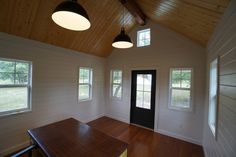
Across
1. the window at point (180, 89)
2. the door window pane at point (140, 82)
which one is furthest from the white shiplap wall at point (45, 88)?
the window at point (180, 89)

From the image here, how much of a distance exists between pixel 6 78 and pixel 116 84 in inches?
131

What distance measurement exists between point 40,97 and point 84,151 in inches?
94.0

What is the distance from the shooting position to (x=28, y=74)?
9.18ft

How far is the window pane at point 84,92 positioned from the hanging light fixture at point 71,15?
2953 mm

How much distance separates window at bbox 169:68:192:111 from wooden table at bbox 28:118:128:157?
2.51 m

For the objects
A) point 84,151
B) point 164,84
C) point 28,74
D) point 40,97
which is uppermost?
point 28,74

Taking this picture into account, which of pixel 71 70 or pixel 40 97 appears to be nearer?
pixel 40 97

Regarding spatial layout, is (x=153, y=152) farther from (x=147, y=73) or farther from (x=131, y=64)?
(x=131, y=64)

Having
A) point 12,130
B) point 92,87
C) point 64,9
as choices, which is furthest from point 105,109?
point 64,9

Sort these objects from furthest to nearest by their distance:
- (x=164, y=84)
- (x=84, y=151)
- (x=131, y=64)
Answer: (x=131, y=64)
(x=164, y=84)
(x=84, y=151)

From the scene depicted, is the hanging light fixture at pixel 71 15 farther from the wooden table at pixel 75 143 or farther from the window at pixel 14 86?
the window at pixel 14 86

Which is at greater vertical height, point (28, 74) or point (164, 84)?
point (28, 74)

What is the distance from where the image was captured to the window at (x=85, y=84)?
4111 millimetres

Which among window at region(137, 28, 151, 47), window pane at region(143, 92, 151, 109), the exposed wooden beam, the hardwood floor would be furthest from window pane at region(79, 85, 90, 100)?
the exposed wooden beam
